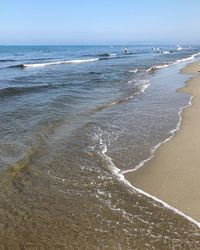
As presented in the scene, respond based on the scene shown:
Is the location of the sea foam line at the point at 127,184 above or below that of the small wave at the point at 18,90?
above

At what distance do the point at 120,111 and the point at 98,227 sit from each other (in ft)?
28.8

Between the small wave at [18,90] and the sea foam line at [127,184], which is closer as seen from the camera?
the sea foam line at [127,184]

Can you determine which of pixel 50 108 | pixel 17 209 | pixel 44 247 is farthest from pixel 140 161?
pixel 50 108

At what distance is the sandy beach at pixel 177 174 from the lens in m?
6.34

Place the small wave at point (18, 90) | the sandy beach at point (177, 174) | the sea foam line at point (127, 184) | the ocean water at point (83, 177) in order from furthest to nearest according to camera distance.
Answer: the small wave at point (18, 90) → the sandy beach at point (177, 174) → the sea foam line at point (127, 184) → the ocean water at point (83, 177)

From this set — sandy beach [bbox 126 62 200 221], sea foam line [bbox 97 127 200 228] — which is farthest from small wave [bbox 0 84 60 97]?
sandy beach [bbox 126 62 200 221]

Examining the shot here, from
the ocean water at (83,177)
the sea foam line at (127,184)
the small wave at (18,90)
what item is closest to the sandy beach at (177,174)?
the sea foam line at (127,184)

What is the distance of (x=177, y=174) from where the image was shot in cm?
748

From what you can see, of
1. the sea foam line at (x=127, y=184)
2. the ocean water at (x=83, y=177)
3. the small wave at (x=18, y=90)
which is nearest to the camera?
the ocean water at (x=83, y=177)

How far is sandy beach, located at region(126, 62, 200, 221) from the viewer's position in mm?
6336

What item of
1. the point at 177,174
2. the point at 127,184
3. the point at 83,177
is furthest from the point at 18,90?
the point at 177,174

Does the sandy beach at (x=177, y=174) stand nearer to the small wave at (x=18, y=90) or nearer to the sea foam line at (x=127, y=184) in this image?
the sea foam line at (x=127, y=184)

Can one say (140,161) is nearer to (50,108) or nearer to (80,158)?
(80,158)

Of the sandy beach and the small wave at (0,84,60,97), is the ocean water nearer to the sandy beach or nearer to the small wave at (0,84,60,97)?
the sandy beach
